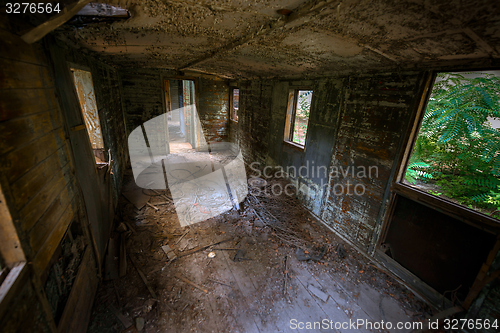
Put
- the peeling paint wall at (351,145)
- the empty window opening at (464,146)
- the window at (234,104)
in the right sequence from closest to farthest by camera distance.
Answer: the empty window opening at (464,146)
the peeling paint wall at (351,145)
the window at (234,104)

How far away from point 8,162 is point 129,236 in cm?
253

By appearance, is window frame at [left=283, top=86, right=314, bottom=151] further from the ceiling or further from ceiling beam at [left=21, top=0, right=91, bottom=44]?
ceiling beam at [left=21, top=0, right=91, bottom=44]

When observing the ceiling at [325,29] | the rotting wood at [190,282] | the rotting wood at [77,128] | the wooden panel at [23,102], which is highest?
the ceiling at [325,29]

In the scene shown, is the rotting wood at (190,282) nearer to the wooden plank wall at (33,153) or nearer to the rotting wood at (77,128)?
the wooden plank wall at (33,153)

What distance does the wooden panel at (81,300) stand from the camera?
1715 mm

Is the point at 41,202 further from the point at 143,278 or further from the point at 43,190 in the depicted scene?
the point at 143,278

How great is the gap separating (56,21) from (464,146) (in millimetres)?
4234

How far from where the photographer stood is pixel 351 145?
338cm

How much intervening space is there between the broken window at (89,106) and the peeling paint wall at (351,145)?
371 cm

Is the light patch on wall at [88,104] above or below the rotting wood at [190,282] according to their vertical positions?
above

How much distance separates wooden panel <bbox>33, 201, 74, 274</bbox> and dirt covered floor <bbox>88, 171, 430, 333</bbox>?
1.07 m

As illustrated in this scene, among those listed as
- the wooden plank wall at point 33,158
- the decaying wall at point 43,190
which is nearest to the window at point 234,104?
the decaying wall at point 43,190

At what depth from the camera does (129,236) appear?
335cm

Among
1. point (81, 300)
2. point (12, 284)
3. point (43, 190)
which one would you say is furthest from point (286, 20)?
point (81, 300)
